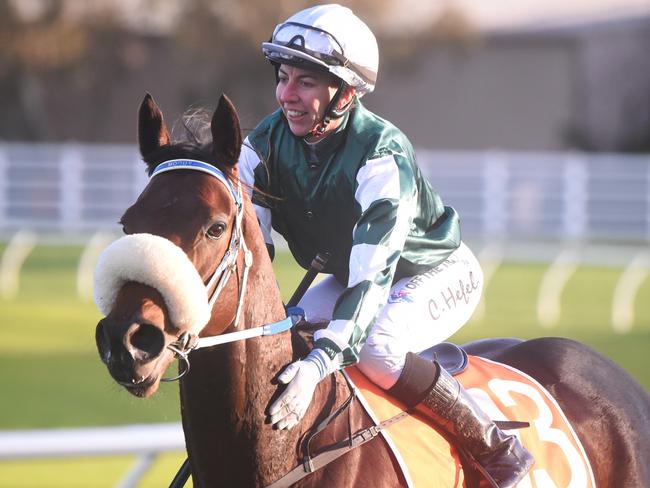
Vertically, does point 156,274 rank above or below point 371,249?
above

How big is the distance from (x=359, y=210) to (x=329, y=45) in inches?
17.7

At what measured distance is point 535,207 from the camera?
2203 centimetres

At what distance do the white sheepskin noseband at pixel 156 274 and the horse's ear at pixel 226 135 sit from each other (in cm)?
36

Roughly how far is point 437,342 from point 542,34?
27.8 metres

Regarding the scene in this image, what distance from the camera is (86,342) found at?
1138cm

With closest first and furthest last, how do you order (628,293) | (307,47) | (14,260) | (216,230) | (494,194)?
(216,230)
(307,47)
(628,293)
(14,260)
(494,194)

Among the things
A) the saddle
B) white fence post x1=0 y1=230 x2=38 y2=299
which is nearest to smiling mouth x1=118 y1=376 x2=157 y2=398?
the saddle

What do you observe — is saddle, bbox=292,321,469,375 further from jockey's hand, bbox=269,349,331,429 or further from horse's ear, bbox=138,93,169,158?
horse's ear, bbox=138,93,169,158

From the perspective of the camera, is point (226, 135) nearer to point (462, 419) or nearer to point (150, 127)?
point (150, 127)

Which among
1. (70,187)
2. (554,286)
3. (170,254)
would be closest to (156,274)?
(170,254)

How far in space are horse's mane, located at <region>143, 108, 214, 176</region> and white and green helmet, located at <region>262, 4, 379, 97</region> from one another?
29 centimetres

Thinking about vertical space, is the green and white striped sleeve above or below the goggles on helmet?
below

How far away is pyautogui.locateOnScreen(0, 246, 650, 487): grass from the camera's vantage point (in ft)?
23.0

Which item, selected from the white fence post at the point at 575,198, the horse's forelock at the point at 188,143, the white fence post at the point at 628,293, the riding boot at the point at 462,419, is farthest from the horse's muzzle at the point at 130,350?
the white fence post at the point at 575,198
